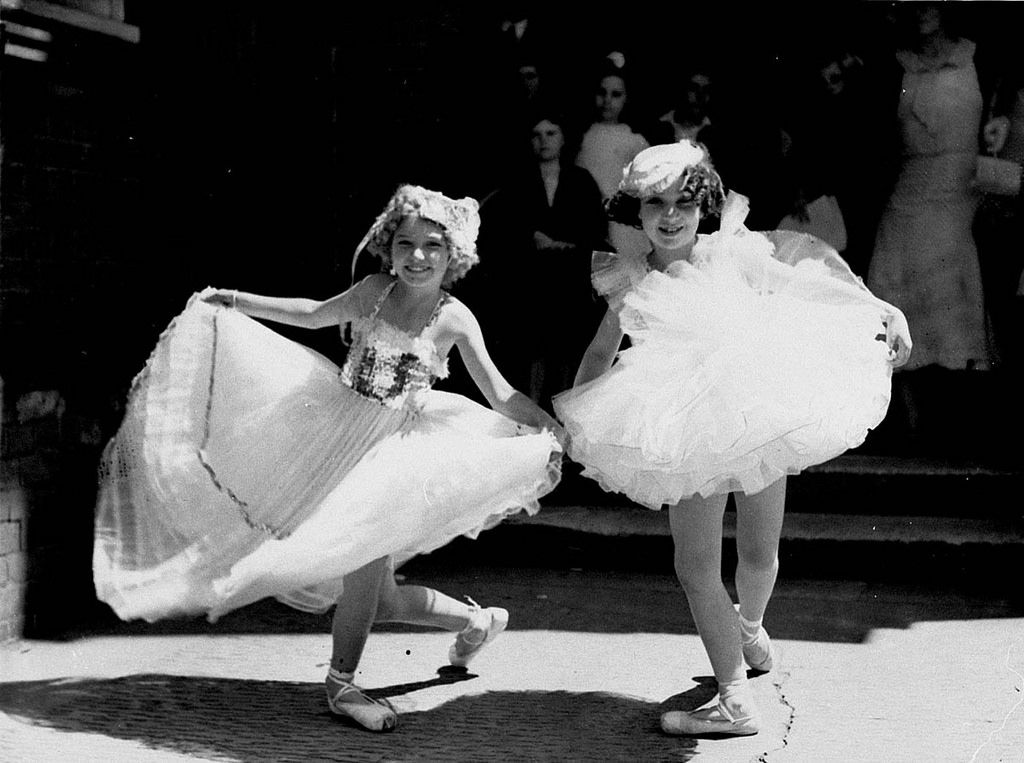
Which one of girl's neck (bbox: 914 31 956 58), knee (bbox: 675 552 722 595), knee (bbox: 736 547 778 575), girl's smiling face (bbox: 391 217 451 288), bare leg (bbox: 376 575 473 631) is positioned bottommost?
bare leg (bbox: 376 575 473 631)

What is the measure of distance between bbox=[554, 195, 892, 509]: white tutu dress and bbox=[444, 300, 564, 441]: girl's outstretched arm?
0.14 m

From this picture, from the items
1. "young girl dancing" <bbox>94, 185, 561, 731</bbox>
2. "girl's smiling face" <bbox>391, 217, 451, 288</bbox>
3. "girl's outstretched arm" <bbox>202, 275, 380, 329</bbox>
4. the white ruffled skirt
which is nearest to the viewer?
the white ruffled skirt

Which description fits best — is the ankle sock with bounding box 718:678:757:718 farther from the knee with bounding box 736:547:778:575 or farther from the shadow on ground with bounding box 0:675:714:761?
the knee with bounding box 736:547:778:575

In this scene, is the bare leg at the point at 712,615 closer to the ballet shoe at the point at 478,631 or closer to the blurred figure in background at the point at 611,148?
the ballet shoe at the point at 478,631

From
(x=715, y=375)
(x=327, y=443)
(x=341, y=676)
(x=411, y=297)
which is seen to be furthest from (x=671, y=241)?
(x=341, y=676)

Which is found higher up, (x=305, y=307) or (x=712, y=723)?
(x=305, y=307)

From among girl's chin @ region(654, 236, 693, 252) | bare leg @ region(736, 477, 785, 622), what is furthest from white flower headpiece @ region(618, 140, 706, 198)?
bare leg @ region(736, 477, 785, 622)

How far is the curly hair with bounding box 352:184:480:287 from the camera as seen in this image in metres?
4.53

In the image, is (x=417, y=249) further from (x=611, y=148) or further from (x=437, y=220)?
(x=611, y=148)

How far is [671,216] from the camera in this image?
437 cm

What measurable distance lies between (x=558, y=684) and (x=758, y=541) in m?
0.88

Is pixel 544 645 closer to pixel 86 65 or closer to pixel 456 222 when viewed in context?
pixel 456 222

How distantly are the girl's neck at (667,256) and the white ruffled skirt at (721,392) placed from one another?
0.39ft

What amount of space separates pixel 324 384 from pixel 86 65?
1980 millimetres
